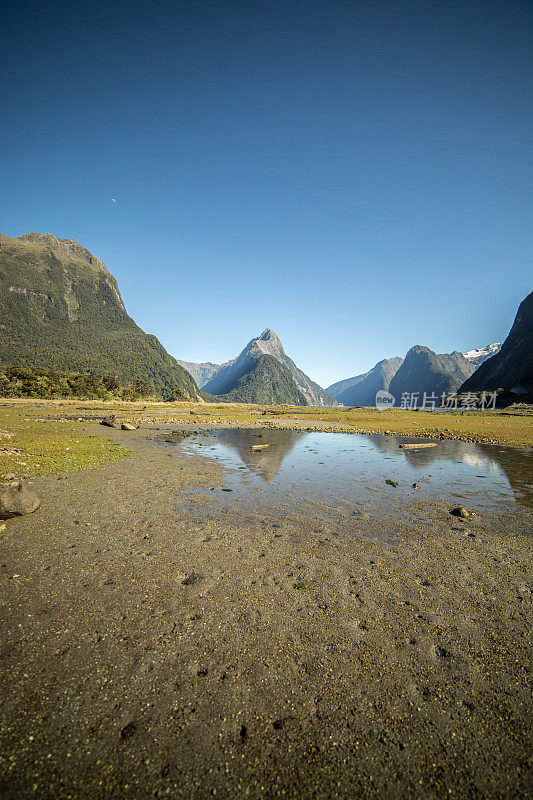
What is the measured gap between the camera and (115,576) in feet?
24.9

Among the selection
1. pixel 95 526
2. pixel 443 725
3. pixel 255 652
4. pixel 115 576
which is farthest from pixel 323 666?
pixel 95 526

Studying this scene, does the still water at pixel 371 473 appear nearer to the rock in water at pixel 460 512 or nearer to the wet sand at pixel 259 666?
the rock in water at pixel 460 512

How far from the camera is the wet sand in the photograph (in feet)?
11.9

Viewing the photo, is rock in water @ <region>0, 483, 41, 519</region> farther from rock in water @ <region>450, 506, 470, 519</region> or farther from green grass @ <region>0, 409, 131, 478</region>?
rock in water @ <region>450, 506, 470, 519</region>

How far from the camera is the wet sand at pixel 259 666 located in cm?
362

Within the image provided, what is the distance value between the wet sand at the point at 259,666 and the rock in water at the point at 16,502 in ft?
2.49

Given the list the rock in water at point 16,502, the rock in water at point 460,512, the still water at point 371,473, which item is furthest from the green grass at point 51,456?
the rock in water at point 460,512

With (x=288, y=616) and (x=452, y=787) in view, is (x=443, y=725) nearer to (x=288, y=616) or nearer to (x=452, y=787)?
(x=452, y=787)

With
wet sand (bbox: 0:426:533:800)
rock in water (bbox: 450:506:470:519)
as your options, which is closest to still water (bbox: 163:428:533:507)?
rock in water (bbox: 450:506:470:519)

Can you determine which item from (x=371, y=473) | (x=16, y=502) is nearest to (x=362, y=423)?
(x=371, y=473)

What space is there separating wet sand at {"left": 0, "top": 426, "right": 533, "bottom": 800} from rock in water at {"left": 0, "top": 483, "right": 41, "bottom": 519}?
76cm

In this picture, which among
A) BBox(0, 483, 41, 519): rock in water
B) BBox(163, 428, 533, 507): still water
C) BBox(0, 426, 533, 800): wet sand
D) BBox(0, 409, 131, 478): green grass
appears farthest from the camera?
BBox(0, 409, 131, 478): green grass

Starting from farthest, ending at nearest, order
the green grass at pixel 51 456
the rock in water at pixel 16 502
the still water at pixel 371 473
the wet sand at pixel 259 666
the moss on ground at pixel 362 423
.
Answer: the moss on ground at pixel 362 423, the green grass at pixel 51 456, the still water at pixel 371 473, the rock in water at pixel 16 502, the wet sand at pixel 259 666

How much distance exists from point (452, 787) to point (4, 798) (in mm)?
5158
